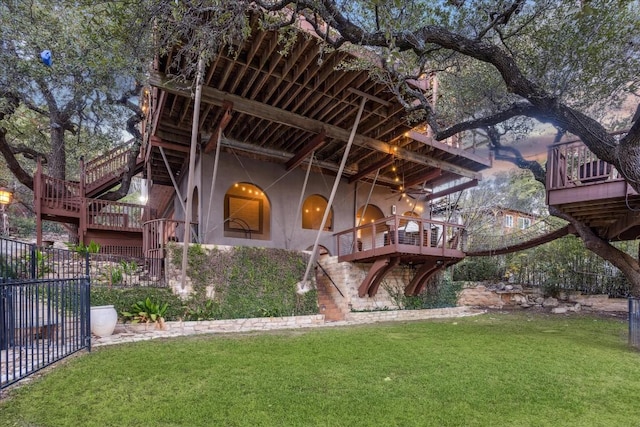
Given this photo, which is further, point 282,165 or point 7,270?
point 282,165

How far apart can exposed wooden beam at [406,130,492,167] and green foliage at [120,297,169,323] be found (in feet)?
25.8

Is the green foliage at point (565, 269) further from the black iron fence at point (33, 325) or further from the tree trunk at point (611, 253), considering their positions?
the black iron fence at point (33, 325)

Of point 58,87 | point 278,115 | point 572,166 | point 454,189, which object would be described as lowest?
point 572,166

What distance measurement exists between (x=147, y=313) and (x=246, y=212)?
25.8ft

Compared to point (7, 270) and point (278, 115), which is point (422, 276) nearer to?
point (278, 115)

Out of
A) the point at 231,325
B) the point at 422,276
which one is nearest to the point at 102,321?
the point at 231,325

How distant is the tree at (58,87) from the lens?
27.5 ft

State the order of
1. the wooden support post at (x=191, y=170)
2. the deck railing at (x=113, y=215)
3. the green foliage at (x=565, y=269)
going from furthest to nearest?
the green foliage at (x=565, y=269), the deck railing at (x=113, y=215), the wooden support post at (x=191, y=170)

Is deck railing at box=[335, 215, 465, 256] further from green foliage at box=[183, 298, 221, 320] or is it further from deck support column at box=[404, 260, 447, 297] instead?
green foliage at box=[183, 298, 221, 320]

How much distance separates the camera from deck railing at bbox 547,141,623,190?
271 inches

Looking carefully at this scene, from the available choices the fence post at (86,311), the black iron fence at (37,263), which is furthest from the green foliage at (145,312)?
the fence post at (86,311)

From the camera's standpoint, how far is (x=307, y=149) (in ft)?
30.7

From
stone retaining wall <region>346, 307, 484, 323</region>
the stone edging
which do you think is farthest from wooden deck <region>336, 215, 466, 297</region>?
the stone edging

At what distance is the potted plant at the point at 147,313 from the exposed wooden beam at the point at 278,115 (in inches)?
173
